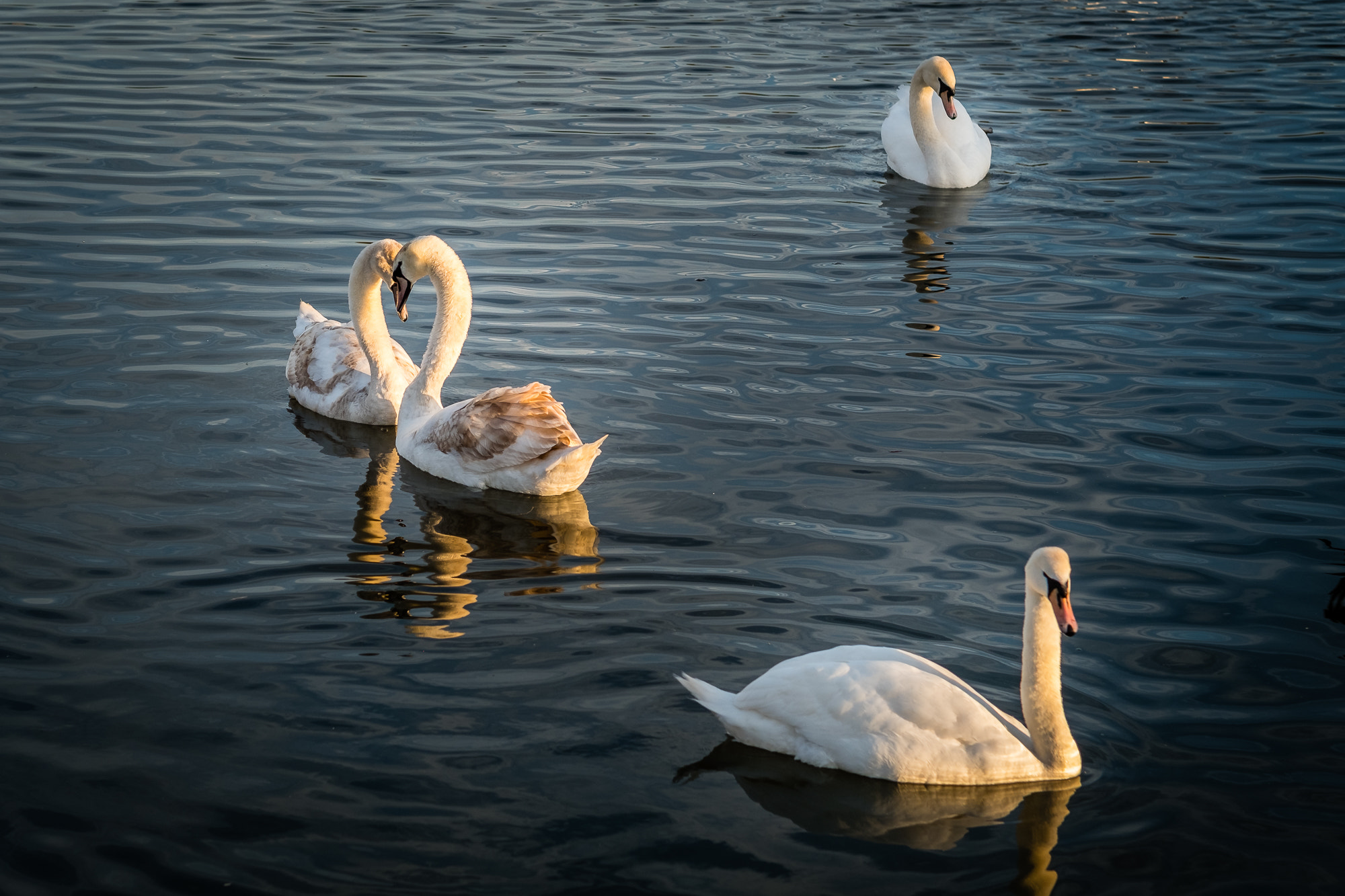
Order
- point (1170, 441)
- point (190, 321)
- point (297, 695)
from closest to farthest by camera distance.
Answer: point (297, 695) < point (1170, 441) < point (190, 321)

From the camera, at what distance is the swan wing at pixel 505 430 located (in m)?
8.41

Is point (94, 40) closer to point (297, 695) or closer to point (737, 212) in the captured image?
point (737, 212)

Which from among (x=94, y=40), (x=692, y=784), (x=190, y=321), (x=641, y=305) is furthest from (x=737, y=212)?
(x=94, y=40)

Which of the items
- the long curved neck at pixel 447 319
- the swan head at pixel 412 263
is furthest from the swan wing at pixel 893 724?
the swan head at pixel 412 263

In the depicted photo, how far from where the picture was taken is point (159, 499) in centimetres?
835

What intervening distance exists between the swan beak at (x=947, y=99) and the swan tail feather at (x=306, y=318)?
7.90m

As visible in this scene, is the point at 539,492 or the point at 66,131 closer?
the point at 539,492

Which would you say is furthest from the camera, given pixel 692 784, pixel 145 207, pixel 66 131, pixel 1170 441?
pixel 66 131

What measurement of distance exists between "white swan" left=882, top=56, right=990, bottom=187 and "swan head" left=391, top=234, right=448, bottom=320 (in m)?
7.56

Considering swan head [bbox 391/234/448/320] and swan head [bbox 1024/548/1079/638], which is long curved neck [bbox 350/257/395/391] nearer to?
swan head [bbox 391/234/448/320]

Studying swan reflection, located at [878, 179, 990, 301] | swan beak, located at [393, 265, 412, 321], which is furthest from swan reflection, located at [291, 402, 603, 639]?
swan reflection, located at [878, 179, 990, 301]

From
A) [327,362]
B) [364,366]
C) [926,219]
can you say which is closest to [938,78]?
[926,219]

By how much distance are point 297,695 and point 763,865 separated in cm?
233

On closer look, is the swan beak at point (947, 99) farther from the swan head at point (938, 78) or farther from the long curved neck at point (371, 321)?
the long curved neck at point (371, 321)
